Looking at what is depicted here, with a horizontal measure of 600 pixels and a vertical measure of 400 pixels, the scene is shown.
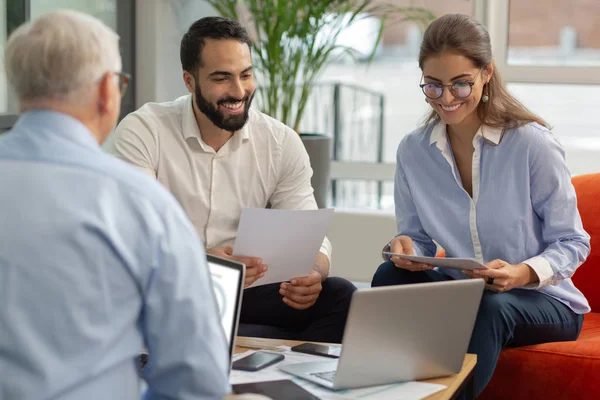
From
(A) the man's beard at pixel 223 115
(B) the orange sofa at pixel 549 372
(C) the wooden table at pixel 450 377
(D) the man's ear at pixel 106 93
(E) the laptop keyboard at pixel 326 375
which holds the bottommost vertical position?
(B) the orange sofa at pixel 549 372

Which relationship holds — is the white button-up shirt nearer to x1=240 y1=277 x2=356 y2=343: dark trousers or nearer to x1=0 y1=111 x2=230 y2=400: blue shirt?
x1=240 y1=277 x2=356 y2=343: dark trousers

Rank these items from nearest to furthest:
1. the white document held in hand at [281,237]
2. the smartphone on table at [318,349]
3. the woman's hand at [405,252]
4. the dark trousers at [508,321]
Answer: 1. the smartphone on table at [318,349]
2. the white document held in hand at [281,237]
3. the dark trousers at [508,321]
4. the woman's hand at [405,252]

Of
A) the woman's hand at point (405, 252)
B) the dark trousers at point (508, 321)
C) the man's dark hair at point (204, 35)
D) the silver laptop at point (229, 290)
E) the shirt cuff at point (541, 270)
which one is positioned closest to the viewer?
the silver laptop at point (229, 290)

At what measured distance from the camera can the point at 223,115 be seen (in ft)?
8.07

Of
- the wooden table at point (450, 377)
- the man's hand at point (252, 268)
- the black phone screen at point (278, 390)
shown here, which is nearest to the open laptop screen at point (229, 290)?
the black phone screen at point (278, 390)

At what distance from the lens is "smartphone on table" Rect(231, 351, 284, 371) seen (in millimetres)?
1791

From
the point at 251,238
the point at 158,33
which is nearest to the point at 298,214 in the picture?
the point at 251,238

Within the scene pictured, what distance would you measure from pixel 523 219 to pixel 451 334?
750 mm

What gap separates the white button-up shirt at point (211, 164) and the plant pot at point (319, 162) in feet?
4.19

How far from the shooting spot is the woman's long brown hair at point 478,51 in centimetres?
234

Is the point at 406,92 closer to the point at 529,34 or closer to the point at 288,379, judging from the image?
the point at 529,34

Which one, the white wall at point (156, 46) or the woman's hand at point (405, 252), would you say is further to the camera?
the white wall at point (156, 46)

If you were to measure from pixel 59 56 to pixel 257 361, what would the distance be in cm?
91

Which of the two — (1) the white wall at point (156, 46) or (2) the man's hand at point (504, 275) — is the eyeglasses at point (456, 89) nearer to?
(2) the man's hand at point (504, 275)
